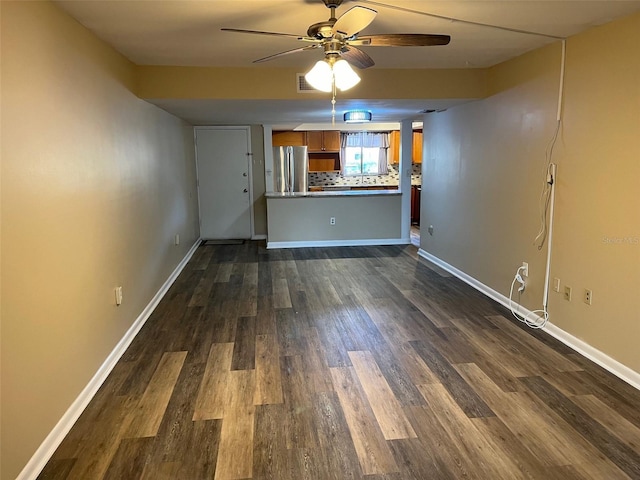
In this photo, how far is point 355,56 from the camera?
2496 mm

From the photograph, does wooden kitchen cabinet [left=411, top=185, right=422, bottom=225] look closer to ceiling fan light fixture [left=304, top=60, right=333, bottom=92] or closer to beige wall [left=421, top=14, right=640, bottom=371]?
beige wall [left=421, top=14, right=640, bottom=371]

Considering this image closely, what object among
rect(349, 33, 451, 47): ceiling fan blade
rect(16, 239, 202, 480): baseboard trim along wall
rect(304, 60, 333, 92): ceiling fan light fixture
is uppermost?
rect(349, 33, 451, 47): ceiling fan blade

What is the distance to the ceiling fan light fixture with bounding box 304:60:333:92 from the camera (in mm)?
2438

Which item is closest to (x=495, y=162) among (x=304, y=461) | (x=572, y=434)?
(x=572, y=434)

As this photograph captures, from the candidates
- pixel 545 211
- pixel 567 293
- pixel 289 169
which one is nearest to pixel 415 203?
pixel 289 169

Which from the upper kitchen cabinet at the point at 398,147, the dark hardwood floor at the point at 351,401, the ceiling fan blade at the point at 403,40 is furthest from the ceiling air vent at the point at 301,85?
the upper kitchen cabinet at the point at 398,147

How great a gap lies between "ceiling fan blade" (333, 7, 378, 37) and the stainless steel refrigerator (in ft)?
17.8

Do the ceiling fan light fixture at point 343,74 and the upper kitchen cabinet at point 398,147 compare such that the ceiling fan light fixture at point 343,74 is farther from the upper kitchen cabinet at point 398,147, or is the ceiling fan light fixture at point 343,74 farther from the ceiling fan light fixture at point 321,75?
the upper kitchen cabinet at point 398,147

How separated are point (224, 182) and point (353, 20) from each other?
18.6 ft

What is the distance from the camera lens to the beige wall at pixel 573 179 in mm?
2658

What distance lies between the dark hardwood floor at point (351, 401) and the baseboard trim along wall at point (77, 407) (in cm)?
4

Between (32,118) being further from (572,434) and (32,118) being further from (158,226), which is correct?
(572,434)

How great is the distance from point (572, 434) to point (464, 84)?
3.14 metres

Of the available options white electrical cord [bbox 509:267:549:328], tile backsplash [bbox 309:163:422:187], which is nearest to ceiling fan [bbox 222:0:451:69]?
white electrical cord [bbox 509:267:549:328]
